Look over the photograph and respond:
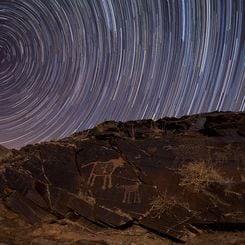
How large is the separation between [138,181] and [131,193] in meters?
0.61

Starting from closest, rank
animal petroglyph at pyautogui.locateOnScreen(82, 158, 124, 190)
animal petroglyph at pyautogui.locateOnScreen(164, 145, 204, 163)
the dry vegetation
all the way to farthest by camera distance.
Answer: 1. the dry vegetation
2. animal petroglyph at pyautogui.locateOnScreen(82, 158, 124, 190)
3. animal petroglyph at pyautogui.locateOnScreen(164, 145, 204, 163)

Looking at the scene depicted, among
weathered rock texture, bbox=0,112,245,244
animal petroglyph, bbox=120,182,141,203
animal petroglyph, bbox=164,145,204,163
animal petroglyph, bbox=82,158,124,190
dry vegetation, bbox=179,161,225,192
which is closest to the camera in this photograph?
weathered rock texture, bbox=0,112,245,244

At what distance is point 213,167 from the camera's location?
12.5m

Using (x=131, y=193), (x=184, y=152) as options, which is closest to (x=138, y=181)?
(x=131, y=193)

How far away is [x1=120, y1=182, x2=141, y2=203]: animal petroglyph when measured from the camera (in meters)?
11.6

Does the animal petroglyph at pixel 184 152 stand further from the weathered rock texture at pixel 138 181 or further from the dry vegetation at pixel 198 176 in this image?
the dry vegetation at pixel 198 176

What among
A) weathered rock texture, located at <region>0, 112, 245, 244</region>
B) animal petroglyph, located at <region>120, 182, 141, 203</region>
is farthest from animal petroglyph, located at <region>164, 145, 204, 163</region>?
animal petroglyph, located at <region>120, 182, 141, 203</region>

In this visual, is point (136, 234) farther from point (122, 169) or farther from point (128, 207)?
point (122, 169)

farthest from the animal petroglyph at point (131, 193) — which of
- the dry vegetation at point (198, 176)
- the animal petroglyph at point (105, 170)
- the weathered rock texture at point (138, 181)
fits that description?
the dry vegetation at point (198, 176)

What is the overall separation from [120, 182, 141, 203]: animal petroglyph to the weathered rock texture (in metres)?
0.03

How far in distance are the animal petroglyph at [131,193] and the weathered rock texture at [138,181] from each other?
0.11 ft

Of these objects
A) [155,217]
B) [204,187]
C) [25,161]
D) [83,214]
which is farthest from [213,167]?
[25,161]

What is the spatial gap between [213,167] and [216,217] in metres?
2.20

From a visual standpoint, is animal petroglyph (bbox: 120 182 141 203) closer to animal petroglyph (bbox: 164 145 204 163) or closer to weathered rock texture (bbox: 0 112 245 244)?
weathered rock texture (bbox: 0 112 245 244)
